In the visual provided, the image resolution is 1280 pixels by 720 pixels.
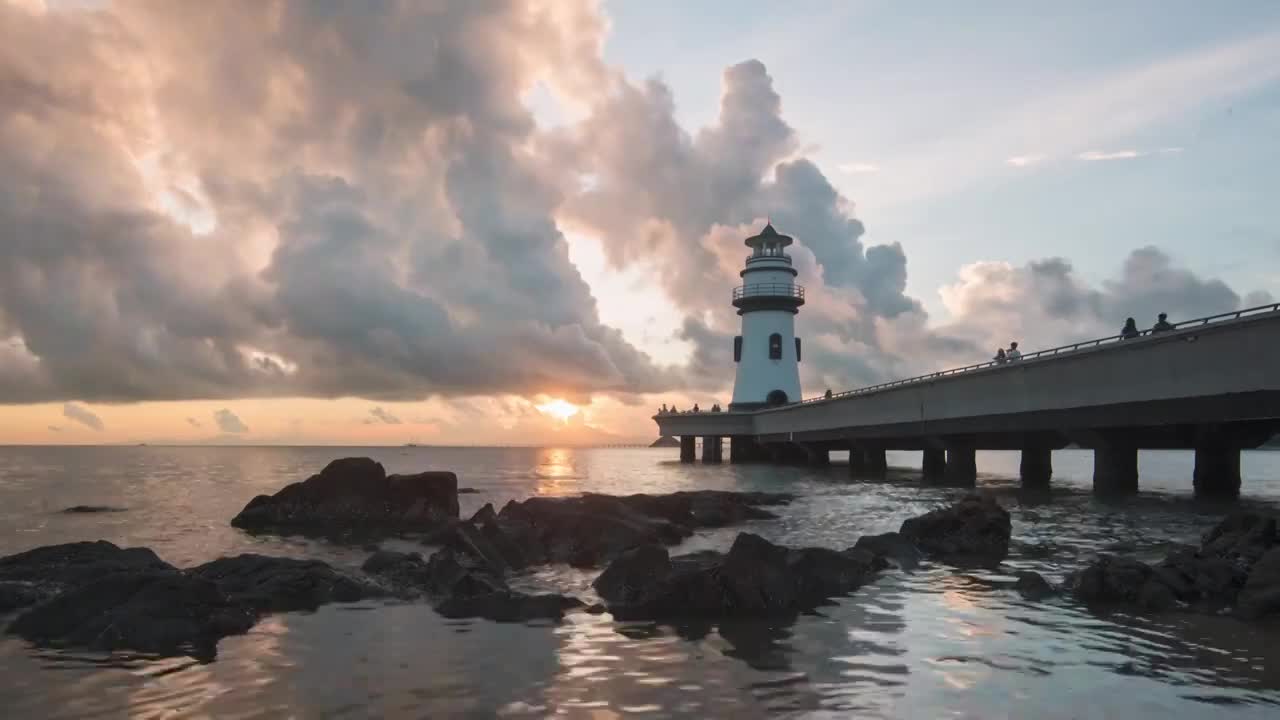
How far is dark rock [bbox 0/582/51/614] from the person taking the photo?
37.9 ft

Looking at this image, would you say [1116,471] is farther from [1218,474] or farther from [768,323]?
[768,323]

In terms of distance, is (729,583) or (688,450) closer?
(729,583)

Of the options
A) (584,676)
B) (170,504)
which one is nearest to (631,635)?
(584,676)

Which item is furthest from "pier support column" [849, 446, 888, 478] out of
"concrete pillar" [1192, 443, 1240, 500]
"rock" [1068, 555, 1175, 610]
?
"rock" [1068, 555, 1175, 610]

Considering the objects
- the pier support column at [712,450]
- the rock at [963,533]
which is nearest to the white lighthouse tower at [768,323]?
the pier support column at [712,450]

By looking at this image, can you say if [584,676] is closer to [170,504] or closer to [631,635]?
[631,635]

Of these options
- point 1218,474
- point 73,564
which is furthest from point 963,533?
point 1218,474

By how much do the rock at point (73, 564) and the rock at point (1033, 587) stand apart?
12.6 metres

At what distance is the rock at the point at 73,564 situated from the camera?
12703 mm

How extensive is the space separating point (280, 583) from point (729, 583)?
6.57 metres

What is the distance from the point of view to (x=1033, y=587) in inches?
495

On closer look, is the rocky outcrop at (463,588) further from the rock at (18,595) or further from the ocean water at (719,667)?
the rock at (18,595)

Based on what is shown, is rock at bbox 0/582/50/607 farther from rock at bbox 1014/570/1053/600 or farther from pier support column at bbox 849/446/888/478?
pier support column at bbox 849/446/888/478

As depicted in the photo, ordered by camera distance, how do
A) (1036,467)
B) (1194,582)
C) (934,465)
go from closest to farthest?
(1194,582)
(1036,467)
(934,465)
